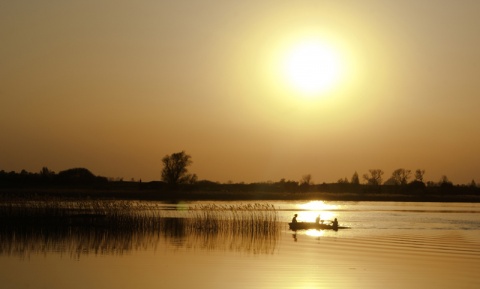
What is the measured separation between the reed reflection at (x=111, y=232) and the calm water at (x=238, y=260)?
0.19 feet

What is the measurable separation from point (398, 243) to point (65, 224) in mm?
16468

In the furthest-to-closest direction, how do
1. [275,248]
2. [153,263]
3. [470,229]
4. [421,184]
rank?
[421,184] → [470,229] → [275,248] → [153,263]

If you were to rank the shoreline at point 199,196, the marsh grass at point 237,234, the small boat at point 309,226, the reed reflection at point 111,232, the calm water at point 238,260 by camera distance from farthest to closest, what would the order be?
the shoreline at point 199,196, the small boat at point 309,226, the marsh grass at point 237,234, the reed reflection at point 111,232, the calm water at point 238,260

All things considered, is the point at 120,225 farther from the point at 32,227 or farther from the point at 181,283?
the point at 181,283

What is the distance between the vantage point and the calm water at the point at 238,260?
66.3 ft

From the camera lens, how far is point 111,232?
34.5 meters

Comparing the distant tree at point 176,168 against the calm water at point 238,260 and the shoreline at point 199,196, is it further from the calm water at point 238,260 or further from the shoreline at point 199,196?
the calm water at point 238,260

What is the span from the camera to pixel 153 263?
24.2 meters

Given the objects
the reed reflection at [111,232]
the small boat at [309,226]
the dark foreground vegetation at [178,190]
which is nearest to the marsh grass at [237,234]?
the reed reflection at [111,232]

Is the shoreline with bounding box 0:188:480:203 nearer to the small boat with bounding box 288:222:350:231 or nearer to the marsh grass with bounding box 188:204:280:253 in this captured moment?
the small boat with bounding box 288:222:350:231

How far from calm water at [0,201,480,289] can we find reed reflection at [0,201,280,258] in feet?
0.19

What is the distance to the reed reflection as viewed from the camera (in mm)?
28812

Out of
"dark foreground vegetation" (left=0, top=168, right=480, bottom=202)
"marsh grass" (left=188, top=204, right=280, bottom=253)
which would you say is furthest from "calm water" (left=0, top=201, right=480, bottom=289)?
"dark foreground vegetation" (left=0, top=168, right=480, bottom=202)

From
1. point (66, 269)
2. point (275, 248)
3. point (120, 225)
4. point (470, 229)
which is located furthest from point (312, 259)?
point (470, 229)
